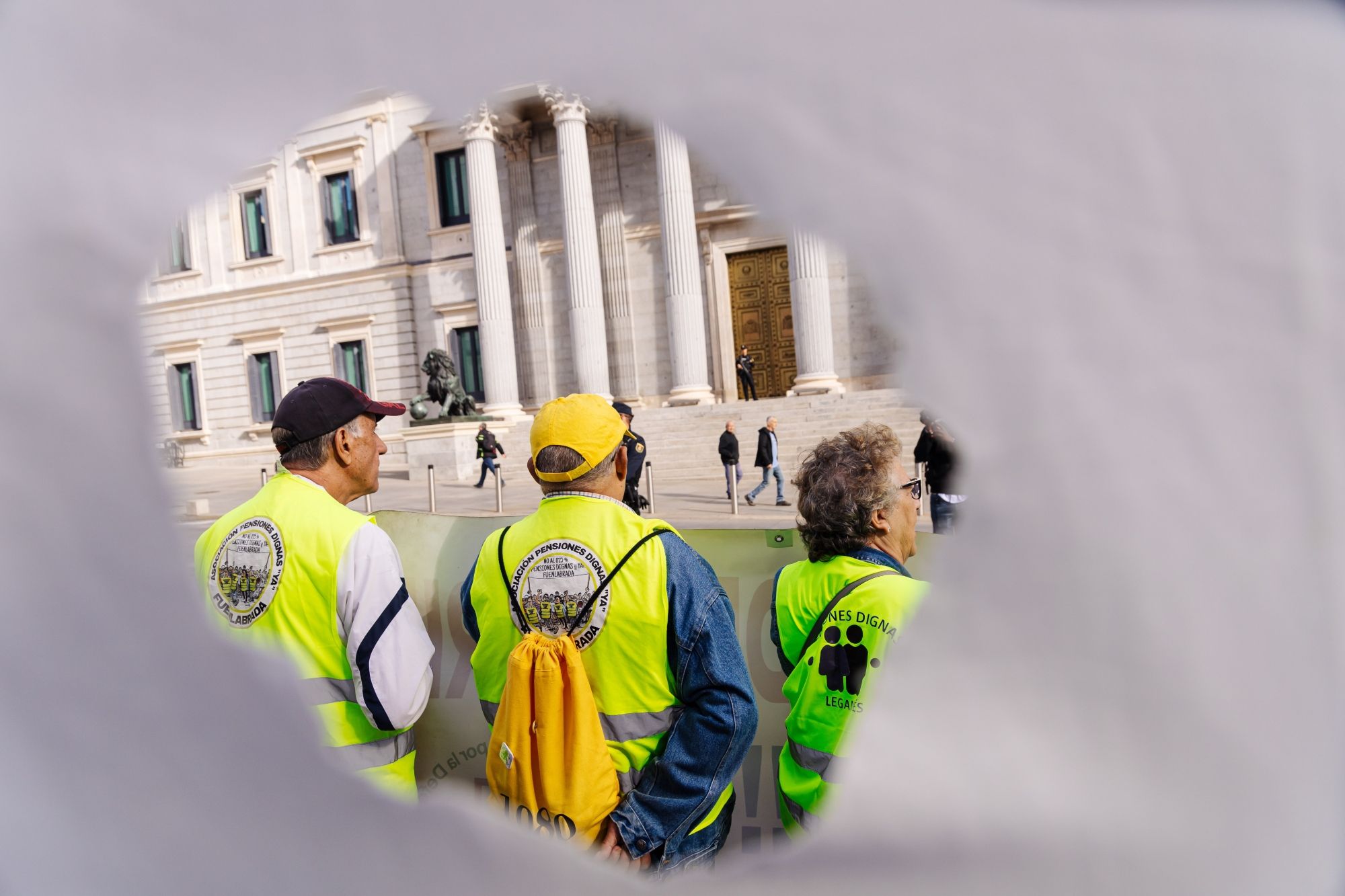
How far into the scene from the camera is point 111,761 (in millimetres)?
1257

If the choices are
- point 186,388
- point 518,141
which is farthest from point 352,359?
point 186,388

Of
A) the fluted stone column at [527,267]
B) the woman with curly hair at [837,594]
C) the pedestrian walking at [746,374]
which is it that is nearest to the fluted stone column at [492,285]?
the fluted stone column at [527,267]

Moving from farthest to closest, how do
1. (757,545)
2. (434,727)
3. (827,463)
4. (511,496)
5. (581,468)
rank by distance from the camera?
(511,496)
(757,545)
(434,727)
(827,463)
(581,468)

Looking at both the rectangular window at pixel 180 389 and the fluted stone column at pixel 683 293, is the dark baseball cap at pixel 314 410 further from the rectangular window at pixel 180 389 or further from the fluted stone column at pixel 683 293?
the fluted stone column at pixel 683 293

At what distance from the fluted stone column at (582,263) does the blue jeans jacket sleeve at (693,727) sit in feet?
73.1

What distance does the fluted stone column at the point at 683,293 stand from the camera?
22.3m

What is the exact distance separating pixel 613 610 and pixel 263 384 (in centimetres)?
1308

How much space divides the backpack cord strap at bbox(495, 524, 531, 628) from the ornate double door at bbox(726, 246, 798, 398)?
2305 centimetres

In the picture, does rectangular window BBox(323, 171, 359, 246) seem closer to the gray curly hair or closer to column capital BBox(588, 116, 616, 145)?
column capital BBox(588, 116, 616, 145)

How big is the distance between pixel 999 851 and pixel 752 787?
4.02 feet

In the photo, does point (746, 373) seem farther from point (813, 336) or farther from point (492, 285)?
point (492, 285)

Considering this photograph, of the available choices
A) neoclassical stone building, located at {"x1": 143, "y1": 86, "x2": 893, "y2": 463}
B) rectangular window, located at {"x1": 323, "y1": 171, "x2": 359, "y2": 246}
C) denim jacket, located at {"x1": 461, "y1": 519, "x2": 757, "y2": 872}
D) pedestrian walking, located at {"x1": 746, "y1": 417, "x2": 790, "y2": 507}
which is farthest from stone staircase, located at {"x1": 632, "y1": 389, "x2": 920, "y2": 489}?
denim jacket, located at {"x1": 461, "y1": 519, "x2": 757, "y2": 872}

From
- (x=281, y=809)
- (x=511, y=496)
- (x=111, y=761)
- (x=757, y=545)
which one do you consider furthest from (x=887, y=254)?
(x=511, y=496)

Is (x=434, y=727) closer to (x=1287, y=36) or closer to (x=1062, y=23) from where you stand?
(x=1062, y=23)
